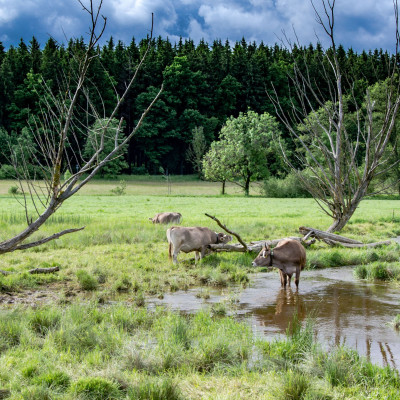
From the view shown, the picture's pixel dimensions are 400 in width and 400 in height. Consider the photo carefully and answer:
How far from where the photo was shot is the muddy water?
22.6ft

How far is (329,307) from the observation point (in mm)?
8891

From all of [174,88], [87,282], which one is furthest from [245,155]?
[87,282]

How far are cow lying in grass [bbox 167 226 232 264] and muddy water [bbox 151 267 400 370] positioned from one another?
1825 millimetres

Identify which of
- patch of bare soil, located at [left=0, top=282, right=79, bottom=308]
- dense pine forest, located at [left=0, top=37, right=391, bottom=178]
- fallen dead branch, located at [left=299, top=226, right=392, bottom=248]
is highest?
dense pine forest, located at [left=0, top=37, right=391, bottom=178]

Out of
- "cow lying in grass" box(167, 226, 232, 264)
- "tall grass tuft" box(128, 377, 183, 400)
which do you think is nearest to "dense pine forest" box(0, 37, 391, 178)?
"cow lying in grass" box(167, 226, 232, 264)

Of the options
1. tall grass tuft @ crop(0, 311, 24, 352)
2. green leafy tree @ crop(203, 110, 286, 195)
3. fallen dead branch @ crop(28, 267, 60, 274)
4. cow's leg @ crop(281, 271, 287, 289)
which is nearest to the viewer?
tall grass tuft @ crop(0, 311, 24, 352)

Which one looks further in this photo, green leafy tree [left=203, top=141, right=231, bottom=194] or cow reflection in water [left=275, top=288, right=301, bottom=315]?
green leafy tree [left=203, top=141, right=231, bottom=194]

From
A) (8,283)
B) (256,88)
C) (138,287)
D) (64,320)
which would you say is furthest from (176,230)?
(256,88)

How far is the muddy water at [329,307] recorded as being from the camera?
688cm

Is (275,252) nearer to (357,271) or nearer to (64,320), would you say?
(357,271)

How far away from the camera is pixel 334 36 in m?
14.0

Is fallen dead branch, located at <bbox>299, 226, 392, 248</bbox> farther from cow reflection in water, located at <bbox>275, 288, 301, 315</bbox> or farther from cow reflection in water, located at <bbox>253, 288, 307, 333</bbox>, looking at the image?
cow reflection in water, located at <bbox>253, 288, 307, 333</bbox>

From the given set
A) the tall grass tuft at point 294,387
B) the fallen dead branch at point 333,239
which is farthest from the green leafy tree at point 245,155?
the tall grass tuft at point 294,387

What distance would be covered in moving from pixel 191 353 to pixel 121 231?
1240cm
